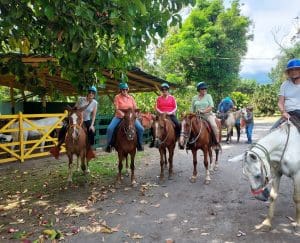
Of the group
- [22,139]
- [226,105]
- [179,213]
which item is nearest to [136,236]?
[179,213]

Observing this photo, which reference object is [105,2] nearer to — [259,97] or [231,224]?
[231,224]

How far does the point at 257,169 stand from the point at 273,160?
24.2 inches

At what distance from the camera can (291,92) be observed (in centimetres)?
589

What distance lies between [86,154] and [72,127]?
1388mm

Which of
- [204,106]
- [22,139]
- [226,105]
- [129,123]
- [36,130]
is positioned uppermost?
[204,106]

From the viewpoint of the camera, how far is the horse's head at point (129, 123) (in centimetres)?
810

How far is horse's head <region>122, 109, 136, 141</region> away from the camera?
8.10 metres

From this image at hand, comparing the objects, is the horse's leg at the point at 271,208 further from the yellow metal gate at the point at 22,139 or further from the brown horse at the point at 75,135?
the yellow metal gate at the point at 22,139

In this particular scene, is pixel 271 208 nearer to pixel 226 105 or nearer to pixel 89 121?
pixel 89 121

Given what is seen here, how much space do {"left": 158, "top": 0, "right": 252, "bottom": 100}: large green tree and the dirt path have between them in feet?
60.0

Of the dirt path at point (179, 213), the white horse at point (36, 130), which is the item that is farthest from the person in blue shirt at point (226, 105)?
the dirt path at point (179, 213)

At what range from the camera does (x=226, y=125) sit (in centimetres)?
1694

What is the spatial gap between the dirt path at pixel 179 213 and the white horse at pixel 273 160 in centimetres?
47

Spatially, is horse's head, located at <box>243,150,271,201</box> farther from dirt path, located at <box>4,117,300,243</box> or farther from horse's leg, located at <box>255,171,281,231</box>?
dirt path, located at <box>4,117,300,243</box>
